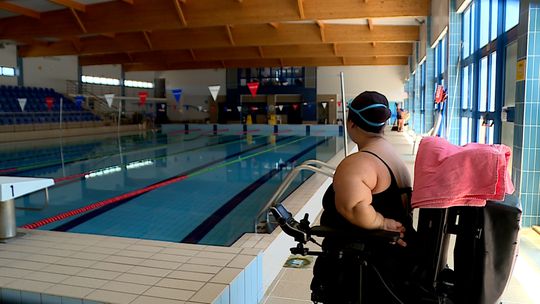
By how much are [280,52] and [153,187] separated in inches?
464

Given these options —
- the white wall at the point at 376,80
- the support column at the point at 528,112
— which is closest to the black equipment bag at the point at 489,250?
the support column at the point at 528,112

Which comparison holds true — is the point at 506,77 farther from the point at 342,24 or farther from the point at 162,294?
the point at 342,24

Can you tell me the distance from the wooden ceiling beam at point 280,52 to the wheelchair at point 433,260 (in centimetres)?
1546

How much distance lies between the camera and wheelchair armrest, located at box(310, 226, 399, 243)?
138 cm

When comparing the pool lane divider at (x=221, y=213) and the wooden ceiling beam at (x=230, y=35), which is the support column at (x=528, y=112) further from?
the wooden ceiling beam at (x=230, y=35)

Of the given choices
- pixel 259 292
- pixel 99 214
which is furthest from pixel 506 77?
pixel 99 214

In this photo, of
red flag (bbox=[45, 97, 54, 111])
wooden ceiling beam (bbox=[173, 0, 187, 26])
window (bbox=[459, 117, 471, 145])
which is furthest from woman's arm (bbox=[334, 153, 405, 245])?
red flag (bbox=[45, 97, 54, 111])

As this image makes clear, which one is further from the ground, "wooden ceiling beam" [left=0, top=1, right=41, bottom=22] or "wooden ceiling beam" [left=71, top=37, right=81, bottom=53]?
"wooden ceiling beam" [left=0, top=1, right=41, bottom=22]

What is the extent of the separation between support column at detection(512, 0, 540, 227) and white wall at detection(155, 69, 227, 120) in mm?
22589

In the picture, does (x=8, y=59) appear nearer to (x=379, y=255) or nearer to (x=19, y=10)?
(x=19, y=10)

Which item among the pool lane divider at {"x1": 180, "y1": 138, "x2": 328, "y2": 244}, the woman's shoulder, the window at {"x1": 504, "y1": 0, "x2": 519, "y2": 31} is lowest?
the pool lane divider at {"x1": 180, "y1": 138, "x2": 328, "y2": 244}

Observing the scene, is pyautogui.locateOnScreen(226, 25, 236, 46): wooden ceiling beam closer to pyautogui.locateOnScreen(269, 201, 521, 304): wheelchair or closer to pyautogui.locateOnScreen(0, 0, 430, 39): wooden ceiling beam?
pyautogui.locateOnScreen(0, 0, 430, 39): wooden ceiling beam

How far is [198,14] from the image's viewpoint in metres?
10.4

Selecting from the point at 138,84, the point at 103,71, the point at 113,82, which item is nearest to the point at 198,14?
the point at 103,71
